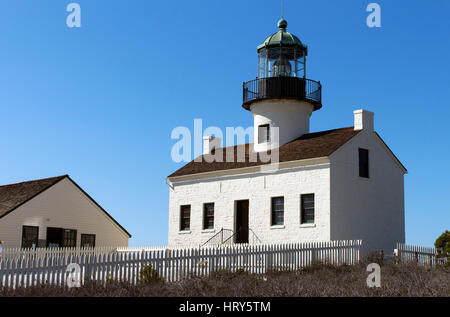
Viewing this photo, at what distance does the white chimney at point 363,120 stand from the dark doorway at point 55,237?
54.1 ft

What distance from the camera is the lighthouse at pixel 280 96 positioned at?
26.6m

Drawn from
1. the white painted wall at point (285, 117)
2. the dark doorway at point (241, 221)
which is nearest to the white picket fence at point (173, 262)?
the dark doorway at point (241, 221)

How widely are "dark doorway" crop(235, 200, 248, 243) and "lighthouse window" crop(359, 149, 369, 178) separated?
545 centimetres

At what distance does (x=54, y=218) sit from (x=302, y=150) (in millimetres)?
13942

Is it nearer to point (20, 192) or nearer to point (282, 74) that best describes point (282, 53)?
point (282, 74)

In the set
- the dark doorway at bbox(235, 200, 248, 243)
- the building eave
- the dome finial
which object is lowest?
the dark doorway at bbox(235, 200, 248, 243)

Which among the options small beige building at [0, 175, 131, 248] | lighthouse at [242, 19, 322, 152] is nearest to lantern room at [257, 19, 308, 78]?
lighthouse at [242, 19, 322, 152]

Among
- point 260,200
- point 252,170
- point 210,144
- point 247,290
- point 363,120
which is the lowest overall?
point 247,290

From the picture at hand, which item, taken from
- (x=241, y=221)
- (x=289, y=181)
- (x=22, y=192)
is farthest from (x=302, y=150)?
(x=22, y=192)

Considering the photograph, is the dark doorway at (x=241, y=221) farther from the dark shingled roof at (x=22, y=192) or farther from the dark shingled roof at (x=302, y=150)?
the dark shingled roof at (x=22, y=192)

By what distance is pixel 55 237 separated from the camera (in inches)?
1151

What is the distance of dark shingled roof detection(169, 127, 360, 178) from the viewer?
903 inches

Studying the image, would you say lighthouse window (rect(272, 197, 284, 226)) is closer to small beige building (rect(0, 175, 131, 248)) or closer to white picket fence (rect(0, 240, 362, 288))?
white picket fence (rect(0, 240, 362, 288))
